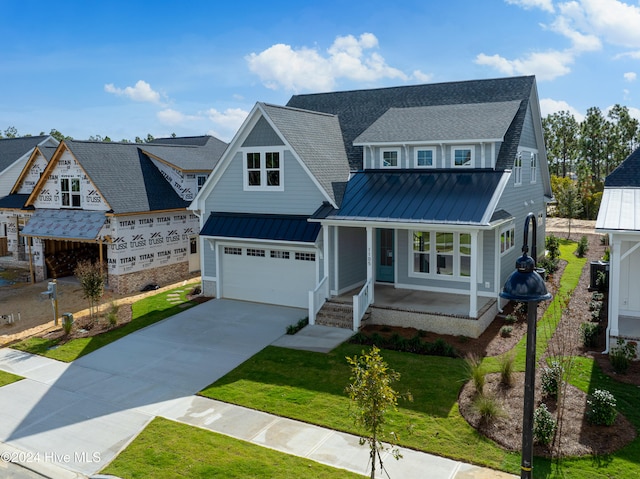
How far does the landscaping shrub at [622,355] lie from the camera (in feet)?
42.5

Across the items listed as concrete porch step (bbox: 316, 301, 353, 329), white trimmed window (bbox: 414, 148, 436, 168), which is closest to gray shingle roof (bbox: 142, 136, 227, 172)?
white trimmed window (bbox: 414, 148, 436, 168)

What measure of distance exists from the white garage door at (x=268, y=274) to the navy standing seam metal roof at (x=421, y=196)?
248 cm

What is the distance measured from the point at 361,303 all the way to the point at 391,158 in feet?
20.4

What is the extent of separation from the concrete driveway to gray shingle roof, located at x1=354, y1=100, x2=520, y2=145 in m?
7.55

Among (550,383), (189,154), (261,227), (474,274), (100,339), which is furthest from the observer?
(189,154)

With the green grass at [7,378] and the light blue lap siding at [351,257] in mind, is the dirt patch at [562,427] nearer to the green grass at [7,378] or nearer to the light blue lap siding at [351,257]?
the light blue lap siding at [351,257]

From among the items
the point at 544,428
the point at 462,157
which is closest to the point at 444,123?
the point at 462,157

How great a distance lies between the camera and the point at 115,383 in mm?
13758

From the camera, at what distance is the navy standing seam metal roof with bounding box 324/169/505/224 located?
1662cm

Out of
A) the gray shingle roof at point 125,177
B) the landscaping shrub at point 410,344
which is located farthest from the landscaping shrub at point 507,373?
the gray shingle roof at point 125,177

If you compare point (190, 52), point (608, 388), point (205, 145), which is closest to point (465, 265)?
point (608, 388)

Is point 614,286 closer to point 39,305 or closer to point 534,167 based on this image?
point 534,167

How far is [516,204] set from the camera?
2088cm

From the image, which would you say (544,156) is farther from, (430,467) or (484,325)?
(430,467)
